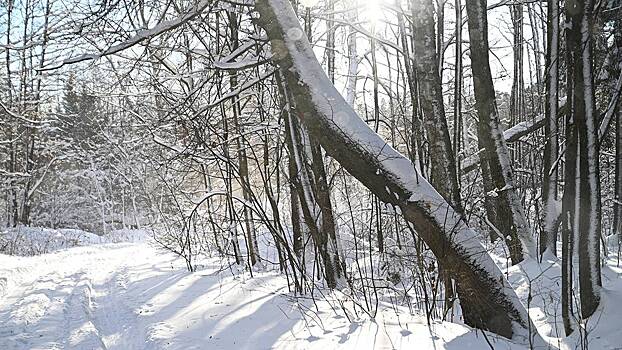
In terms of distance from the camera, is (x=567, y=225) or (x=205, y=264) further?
(x=205, y=264)

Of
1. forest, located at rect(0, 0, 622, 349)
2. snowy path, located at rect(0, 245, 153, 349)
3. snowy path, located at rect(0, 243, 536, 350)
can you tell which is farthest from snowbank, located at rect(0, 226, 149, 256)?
snowy path, located at rect(0, 243, 536, 350)

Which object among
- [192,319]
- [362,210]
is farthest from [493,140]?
[192,319]

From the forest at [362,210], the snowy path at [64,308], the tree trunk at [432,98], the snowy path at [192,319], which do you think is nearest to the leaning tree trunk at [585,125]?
the forest at [362,210]

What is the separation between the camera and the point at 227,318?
206 inches

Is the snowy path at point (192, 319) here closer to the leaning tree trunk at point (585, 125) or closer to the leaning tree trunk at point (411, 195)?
the leaning tree trunk at point (411, 195)

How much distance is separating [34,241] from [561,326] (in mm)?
19619

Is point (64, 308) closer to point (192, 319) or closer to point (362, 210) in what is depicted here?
point (192, 319)

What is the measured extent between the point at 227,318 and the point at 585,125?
402 centimetres

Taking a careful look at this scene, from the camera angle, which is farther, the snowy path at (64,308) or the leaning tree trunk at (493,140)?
the leaning tree trunk at (493,140)

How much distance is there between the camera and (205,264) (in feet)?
34.7

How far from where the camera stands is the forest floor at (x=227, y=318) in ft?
13.4

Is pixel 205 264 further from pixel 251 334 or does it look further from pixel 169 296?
pixel 251 334

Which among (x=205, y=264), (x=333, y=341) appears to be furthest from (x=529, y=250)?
(x=205, y=264)

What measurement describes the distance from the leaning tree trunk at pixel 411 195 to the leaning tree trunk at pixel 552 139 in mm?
3611
